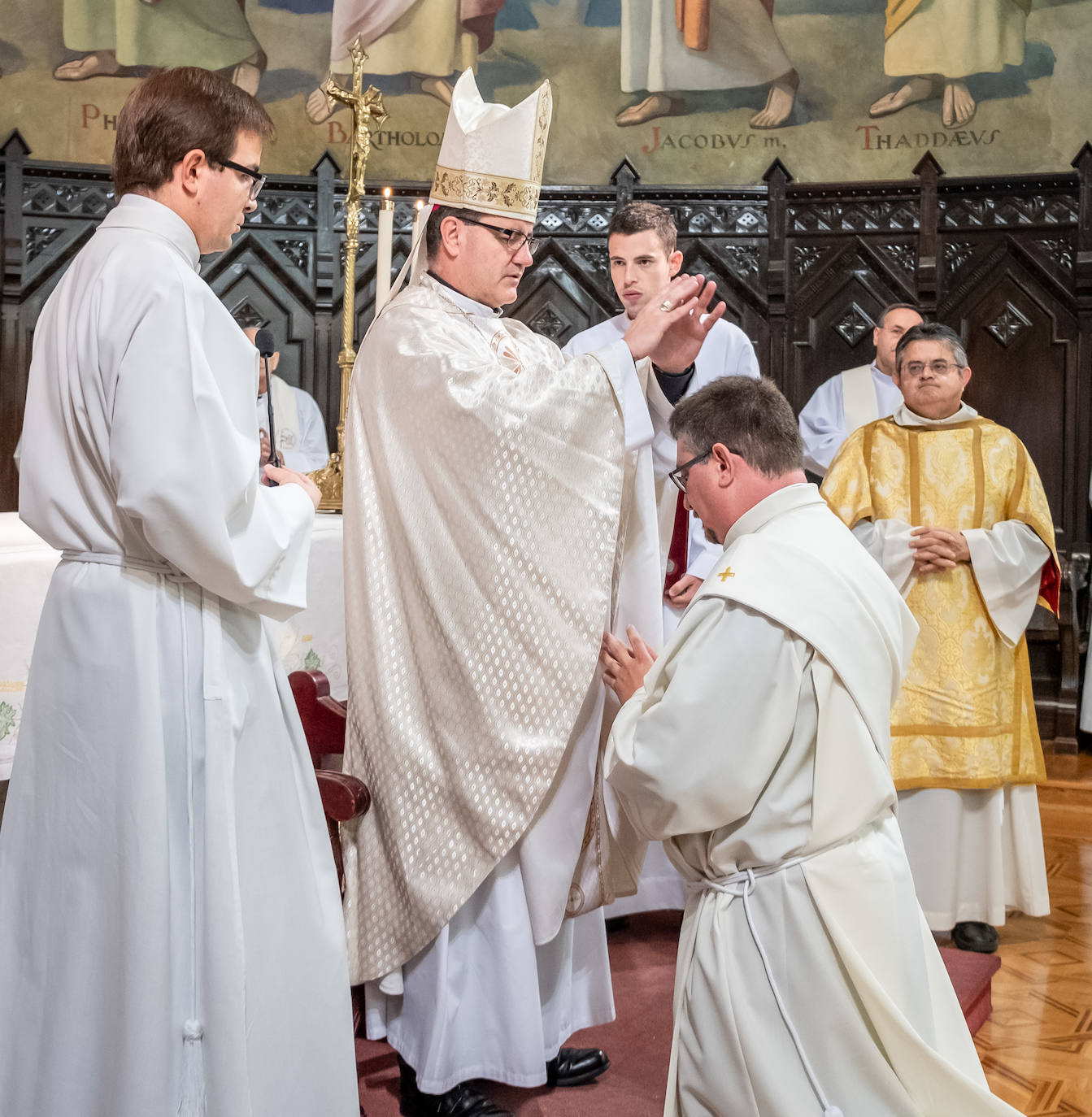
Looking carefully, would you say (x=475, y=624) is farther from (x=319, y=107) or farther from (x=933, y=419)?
(x=319, y=107)

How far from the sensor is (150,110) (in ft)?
6.40

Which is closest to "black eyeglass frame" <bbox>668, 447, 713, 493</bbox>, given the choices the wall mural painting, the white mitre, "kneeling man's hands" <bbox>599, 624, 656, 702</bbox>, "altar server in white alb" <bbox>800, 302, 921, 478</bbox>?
"kneeling man's hands" <bbox>599, 624, 656, 702</bbox>

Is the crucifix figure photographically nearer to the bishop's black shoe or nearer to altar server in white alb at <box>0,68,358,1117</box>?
altar server in white alb at <box>0,68,358,1117</box>

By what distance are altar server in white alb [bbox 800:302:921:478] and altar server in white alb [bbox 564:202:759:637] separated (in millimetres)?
2451

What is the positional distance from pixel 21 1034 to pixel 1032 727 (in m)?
3.50

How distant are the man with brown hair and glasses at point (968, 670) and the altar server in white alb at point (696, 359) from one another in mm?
653

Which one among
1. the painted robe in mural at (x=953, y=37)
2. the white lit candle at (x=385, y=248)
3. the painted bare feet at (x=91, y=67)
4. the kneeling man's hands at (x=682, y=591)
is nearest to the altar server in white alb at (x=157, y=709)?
the white lit candle at (x=385, y=248)

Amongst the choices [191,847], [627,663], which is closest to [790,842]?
[627,663]

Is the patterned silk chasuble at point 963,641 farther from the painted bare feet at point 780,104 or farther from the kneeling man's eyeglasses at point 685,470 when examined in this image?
the painted bare feet at point 780,104

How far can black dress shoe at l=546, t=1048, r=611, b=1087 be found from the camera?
2.85 m

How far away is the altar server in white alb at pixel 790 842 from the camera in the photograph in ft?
6.57

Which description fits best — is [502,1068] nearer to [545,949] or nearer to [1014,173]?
[545,949]

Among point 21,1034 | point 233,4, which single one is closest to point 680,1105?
point 21,1034

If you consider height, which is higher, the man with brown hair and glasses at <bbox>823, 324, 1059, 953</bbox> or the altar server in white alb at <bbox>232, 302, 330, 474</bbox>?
the altar server in white alb at <bbox>232, 302, 330, 474</bbox>
